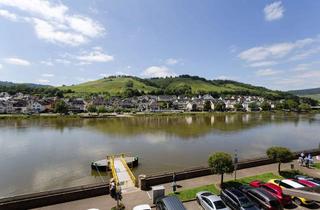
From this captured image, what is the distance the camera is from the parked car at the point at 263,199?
14.2 meters

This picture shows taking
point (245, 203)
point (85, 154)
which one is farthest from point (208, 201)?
point (85, 154)

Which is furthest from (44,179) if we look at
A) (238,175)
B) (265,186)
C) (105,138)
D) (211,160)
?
(105,138)

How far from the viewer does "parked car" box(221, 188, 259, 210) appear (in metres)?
13.9

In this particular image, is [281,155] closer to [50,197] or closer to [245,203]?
[245,203]

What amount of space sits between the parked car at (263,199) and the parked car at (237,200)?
0.88 meters

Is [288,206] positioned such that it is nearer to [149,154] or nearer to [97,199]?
[97,199]

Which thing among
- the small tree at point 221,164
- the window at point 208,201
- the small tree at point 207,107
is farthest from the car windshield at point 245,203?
the small tree at point 207,107

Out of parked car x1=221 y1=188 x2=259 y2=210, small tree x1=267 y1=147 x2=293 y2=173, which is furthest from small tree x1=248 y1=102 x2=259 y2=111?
parked car x1=221 y1=188 x2=259 y2=210

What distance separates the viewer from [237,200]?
566 inches

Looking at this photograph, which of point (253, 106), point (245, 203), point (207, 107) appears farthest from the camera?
point (253, 106)

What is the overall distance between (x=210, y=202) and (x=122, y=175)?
11.0 metres

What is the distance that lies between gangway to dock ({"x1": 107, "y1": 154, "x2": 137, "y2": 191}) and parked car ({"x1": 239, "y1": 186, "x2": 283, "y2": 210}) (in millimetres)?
8758

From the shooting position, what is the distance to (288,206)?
51.5 ft

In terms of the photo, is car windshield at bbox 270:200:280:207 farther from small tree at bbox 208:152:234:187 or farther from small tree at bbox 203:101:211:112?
small tree at bbox 203:101:211:112
